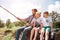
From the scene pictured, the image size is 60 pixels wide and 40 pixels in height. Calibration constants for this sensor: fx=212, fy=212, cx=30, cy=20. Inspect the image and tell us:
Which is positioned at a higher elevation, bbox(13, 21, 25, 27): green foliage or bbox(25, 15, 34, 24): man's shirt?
bbox(25, 15, 34, 24): man's shirt

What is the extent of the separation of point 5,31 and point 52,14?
555 millimetres

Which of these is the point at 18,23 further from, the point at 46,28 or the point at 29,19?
the point at 46,28

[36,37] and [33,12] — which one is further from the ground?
[33,12]

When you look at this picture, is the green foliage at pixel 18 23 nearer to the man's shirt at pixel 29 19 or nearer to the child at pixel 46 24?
the man's shirt at pixel 29 19

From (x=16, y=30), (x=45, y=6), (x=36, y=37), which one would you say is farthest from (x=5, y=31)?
(x=45, y=6)

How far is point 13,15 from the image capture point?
233cm

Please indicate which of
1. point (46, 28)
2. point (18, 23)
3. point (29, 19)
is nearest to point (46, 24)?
point (46, 28)

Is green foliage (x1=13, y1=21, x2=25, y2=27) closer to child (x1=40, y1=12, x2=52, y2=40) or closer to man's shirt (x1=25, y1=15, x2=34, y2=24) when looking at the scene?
man's shirt (x1=25, y1=15, x2=34, y2=24)

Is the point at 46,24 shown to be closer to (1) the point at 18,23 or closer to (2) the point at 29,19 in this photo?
(2) the point at 29,19

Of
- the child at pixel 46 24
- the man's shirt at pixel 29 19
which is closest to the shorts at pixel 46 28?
the child at pixel 46 24

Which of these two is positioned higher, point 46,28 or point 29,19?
point 29,19

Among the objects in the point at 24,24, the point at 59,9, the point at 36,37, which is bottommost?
the point at 36,37

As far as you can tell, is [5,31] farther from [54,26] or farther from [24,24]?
[54,26]

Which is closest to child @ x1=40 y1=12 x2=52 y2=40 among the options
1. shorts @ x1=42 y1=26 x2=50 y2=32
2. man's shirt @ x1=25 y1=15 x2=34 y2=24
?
shorts @ x1=42 y1=26 x2=50 y2=32
